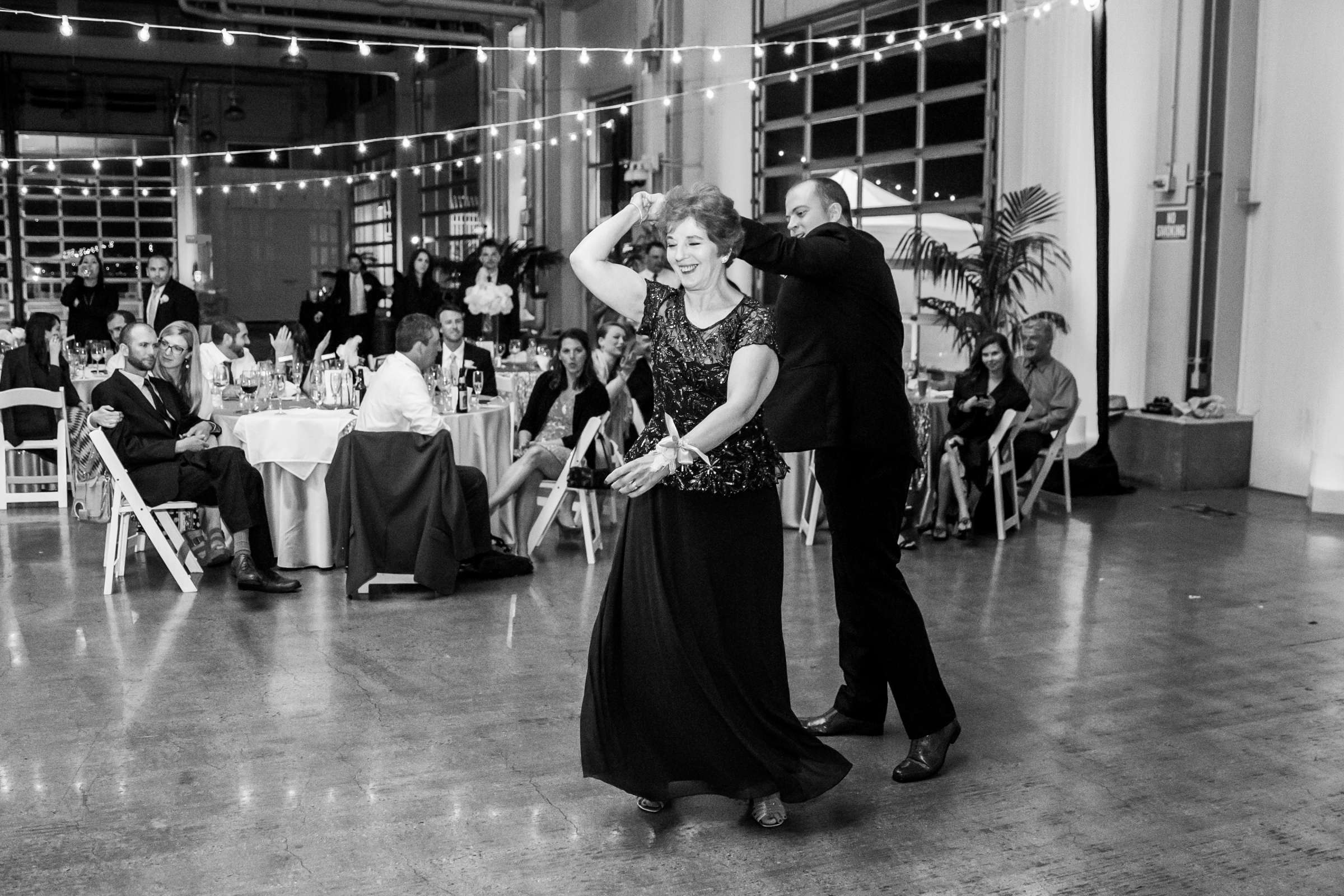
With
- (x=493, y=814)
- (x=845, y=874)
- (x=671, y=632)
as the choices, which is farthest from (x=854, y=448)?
(x=493, y=814)

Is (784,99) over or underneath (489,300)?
over

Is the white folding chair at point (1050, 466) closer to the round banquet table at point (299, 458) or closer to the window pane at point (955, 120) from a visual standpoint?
the window pane at point (955, 120)

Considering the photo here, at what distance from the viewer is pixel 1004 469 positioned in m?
7.14

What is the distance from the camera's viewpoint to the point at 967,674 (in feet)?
14.8

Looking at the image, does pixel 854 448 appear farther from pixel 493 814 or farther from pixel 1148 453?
pixel 1148 453

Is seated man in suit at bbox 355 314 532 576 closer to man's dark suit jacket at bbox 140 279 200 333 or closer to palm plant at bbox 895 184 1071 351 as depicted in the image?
palm plant at bbox 895 184 1071 351

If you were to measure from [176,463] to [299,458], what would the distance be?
1.75 ft

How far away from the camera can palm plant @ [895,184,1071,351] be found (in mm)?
8398

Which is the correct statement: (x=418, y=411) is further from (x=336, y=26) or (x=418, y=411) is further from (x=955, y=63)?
(x=336, y=26)

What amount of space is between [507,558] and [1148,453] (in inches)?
185

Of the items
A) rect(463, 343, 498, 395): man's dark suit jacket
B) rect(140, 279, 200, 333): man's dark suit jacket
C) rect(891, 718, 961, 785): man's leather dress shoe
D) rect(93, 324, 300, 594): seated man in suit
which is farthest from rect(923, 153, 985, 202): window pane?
rect(891, 718, 961, 785): man's leather dress shoe

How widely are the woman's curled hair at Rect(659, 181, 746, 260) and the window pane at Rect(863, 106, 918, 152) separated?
7522 mm

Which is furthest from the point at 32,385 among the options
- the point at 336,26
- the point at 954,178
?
the point at 336,26

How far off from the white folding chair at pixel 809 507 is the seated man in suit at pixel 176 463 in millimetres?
2513
